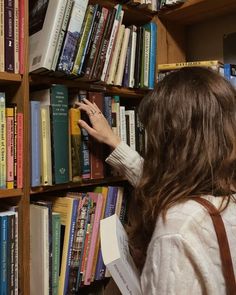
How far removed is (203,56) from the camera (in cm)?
170

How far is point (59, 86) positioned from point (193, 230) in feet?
2.13

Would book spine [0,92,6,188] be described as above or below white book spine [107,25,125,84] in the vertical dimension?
below

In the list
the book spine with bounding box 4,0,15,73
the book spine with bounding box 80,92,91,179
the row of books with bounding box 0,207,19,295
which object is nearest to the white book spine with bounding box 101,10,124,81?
the book spine with bounding box 80,92,91,179

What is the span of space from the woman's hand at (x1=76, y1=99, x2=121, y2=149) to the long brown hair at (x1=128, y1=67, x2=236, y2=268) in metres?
0.42

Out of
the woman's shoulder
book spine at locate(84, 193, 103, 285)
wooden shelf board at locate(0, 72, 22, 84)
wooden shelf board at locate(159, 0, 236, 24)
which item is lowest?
book spine at locate(84, 193, 103, 285)

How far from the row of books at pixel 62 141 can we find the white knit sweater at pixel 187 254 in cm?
49

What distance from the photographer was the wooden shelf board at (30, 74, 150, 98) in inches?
43.4

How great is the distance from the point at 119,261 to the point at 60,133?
470 millimetres

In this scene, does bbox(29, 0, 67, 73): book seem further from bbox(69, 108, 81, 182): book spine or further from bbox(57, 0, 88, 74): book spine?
bbox(69, 108, 81, 182): book spine

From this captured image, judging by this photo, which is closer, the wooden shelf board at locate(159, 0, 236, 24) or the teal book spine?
the teal book spine

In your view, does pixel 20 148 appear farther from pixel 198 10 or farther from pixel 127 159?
pixel 198 10

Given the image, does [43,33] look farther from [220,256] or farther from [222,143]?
[220,256]

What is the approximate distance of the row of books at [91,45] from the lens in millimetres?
1058

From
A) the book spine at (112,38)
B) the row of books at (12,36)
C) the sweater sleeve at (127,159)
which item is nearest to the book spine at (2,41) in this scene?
the row of books at (12,36)
